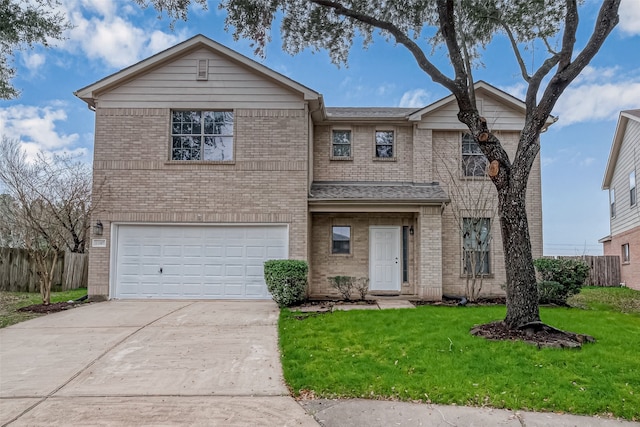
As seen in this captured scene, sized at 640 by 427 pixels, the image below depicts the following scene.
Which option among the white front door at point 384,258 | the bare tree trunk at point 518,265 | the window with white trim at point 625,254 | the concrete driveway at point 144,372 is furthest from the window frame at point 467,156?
the window with white trim at point 625,254

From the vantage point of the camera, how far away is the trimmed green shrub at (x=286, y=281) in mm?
11211

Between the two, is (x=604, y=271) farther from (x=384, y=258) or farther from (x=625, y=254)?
(x=384, y=258)

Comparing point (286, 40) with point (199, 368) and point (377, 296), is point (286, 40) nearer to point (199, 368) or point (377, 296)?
point (377, 296)

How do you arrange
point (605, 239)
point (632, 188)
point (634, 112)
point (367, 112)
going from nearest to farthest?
point (367, 112) → point (634, 112) → point (632, 188) → point (605, 239)

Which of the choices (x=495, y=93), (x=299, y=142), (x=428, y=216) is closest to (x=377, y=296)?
(x=428, y=216)

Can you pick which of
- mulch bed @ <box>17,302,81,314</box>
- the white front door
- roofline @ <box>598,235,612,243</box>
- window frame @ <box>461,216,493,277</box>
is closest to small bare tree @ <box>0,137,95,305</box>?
mulch bed @ <box>17,302,81,314</box>

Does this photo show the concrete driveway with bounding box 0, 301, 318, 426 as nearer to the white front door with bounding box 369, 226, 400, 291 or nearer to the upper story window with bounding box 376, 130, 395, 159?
the white front door with bounding box 369, 226, 400, 291

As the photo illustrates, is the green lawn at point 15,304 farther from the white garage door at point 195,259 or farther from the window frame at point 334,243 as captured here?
the window frame at point 334,243

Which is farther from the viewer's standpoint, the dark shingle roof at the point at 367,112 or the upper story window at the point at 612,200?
the upper story window at the point at 612,200

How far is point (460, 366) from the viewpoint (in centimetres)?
591

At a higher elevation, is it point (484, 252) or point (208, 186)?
point (208, 186)

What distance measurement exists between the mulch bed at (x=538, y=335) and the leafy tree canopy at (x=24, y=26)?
1360 cm

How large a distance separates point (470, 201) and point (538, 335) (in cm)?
730

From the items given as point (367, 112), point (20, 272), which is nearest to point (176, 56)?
point (367, 112)
